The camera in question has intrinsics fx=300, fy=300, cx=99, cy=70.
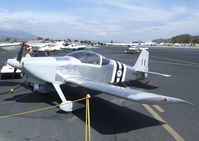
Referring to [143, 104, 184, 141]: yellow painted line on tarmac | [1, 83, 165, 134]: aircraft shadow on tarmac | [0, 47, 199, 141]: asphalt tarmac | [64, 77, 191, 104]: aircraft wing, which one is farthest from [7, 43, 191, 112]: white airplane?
[143, 104, 184, 141]: yellow painted line on tarmac

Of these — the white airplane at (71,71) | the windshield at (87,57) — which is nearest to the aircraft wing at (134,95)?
the white airplane at (71,71)

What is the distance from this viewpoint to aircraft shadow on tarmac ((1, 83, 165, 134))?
7.50m

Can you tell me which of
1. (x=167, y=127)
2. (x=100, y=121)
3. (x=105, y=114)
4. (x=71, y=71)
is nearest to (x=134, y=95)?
(x=167, y=127)

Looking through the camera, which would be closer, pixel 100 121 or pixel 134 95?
pixel 134 95

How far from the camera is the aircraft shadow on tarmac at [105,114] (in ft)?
24.6

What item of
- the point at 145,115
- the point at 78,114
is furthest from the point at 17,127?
the point at 145,115

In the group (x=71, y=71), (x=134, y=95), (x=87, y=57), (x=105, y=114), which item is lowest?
(x=105, y=114)

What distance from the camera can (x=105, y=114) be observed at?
8.81m

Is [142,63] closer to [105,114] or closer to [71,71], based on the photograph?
[71,71]

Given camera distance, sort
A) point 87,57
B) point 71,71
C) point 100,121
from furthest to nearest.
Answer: point 87,57 < point 71,71 < point 100,121

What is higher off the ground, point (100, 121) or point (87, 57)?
point (87, 57)

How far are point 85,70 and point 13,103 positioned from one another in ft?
8.82

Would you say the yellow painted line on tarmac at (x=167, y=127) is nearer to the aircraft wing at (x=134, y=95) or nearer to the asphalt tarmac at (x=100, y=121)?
the asphalt tarmac at (x=100, y=121)

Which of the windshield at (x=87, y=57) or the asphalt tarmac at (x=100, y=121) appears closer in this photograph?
the asphalt tarmac at (x=100, y=121)
